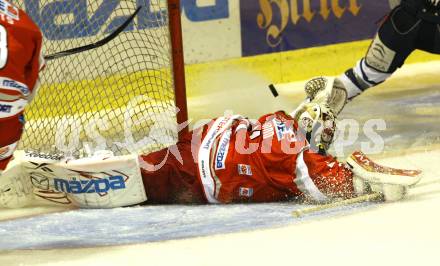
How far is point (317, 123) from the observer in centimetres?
344

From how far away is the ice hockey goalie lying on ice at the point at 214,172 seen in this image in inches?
125

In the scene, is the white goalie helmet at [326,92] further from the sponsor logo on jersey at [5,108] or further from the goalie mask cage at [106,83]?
the sponsor logo on jersey at [5,108]

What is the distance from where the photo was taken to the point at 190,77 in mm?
5246

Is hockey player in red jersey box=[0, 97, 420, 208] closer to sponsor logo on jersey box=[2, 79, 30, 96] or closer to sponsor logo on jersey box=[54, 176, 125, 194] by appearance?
sponsor logo on jersey box=[54, 176, 125, 194]

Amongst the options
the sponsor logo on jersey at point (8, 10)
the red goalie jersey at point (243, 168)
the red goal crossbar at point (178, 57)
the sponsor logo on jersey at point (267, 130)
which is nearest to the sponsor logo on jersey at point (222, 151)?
the red goalie jersey at point (243, 168)

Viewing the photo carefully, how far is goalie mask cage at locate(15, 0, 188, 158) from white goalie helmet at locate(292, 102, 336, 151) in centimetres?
49

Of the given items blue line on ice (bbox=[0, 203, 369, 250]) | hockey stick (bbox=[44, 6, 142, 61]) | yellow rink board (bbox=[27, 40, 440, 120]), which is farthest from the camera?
yellow rink board (bbox=[27, 40, 440, 120])

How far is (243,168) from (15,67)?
0.94 m

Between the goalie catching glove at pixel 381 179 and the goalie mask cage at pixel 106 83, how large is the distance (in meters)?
0.81

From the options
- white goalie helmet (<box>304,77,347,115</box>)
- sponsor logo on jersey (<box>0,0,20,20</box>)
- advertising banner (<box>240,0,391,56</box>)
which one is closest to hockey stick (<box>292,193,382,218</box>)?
white goalie helmet (<box>304,77,347,115</box>)

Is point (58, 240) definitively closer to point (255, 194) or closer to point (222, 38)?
point (255, 194)

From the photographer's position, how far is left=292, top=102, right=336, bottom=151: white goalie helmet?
11.2 feet

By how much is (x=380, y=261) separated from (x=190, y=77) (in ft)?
9.39

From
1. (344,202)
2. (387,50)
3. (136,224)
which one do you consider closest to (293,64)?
(387,50)
